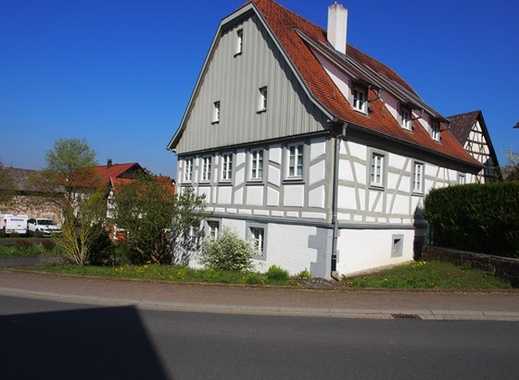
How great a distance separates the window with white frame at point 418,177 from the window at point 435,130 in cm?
351

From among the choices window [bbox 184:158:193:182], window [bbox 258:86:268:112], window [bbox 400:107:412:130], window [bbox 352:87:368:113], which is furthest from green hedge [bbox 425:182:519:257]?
window [bbox 184:158:193:182]

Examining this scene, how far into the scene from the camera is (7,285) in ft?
39.4

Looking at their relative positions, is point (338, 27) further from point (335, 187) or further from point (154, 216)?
point (154, 216)

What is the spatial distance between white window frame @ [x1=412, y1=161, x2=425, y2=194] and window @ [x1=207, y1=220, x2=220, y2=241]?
853 cm

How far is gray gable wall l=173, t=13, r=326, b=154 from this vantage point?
54.9 feet

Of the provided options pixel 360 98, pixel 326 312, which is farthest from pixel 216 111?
pixel 326 312

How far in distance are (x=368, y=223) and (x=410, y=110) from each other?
6894mm

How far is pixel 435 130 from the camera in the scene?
2278cm

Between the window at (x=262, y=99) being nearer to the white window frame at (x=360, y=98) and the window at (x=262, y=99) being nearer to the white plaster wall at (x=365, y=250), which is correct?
the white window frame at (x=360, y=98)

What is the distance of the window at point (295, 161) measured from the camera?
1661 cm

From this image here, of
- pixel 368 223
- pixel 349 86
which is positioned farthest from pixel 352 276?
pixel 349 86

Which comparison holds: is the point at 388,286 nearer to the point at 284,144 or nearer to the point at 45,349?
the point at 284,144

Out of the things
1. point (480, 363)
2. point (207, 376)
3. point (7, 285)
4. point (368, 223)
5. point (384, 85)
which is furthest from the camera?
point (384, 85)

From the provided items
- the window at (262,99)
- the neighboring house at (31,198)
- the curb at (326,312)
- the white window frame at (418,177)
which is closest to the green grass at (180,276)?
the curb at (326,312)
